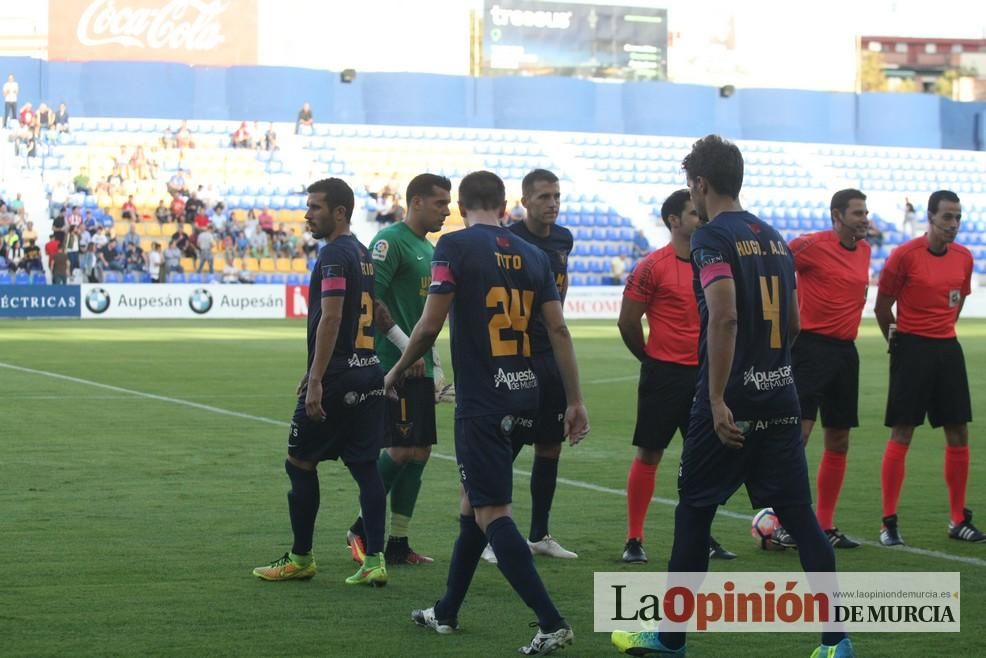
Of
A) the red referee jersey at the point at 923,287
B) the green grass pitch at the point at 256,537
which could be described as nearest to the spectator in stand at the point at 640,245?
the green grass pitch at the point at 256,537

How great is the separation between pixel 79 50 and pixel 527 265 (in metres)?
48.5

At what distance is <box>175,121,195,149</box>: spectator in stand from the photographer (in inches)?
1850

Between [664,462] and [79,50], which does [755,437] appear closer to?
[664,462]

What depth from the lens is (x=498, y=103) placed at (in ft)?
181

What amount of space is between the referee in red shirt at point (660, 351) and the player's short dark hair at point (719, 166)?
7.91 ft

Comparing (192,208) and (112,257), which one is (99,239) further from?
(192,208)

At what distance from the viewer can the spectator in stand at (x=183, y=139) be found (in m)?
47.0

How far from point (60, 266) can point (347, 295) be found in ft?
105

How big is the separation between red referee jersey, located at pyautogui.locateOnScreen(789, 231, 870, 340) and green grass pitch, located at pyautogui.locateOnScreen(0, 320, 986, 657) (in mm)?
1245

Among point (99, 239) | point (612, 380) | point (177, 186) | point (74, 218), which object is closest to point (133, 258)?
point (99, 239)

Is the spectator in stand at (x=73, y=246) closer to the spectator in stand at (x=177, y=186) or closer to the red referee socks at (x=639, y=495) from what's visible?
the spectator in stand at (x=177, y=186)

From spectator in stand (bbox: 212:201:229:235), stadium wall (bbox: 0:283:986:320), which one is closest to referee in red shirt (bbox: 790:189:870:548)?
stadium wall (bbox: 0:283:986:320)

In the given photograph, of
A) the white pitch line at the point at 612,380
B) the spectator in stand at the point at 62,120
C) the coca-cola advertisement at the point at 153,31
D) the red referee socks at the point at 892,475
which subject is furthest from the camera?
the coca-cola advertisement at the point at 153,31

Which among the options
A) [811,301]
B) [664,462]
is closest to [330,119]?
[664,462]
